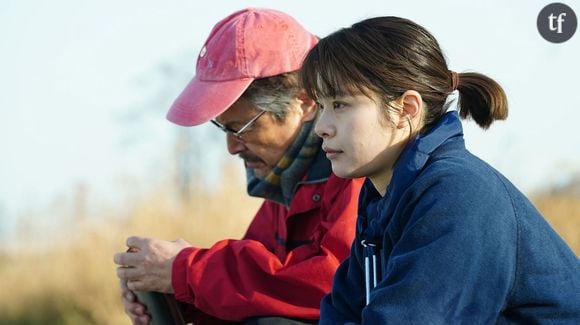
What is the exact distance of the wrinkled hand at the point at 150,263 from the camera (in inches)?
142

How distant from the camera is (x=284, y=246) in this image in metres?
3.72

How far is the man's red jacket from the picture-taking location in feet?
11.2

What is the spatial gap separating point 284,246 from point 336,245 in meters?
0.36

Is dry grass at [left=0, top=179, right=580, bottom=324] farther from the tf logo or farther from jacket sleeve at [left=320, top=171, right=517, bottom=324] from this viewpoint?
jacket sleeve at [left=320, top=171, right=517, bottom=324]

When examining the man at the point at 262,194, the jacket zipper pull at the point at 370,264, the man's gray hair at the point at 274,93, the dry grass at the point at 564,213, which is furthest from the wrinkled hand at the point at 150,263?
the dry grass at the point at 564,213

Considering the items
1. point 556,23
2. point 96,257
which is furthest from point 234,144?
point 96,257

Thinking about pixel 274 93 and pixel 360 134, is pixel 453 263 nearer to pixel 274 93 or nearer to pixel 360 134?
Answer: pixel 360 134

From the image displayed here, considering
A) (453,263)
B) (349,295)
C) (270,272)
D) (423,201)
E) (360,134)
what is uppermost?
(360,134)

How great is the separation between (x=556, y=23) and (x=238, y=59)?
2005 mm

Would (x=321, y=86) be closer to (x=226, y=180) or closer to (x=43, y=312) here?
(x=226, y=180)

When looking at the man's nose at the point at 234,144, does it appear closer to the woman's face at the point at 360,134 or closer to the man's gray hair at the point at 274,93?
the man's gray hair at the point at 274,93

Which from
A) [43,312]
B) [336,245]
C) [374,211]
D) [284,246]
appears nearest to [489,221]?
Answer: [374,211]

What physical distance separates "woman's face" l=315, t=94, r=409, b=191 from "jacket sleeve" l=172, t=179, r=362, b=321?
0.73 metres

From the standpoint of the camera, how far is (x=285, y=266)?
11.4 ft
